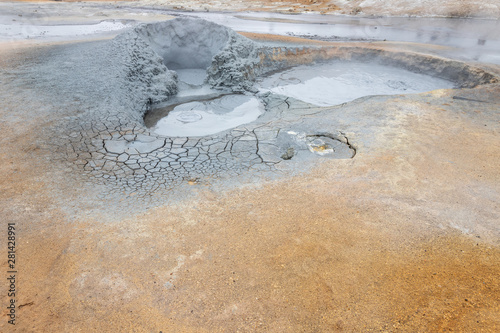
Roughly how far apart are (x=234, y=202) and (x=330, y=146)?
6.12 ft

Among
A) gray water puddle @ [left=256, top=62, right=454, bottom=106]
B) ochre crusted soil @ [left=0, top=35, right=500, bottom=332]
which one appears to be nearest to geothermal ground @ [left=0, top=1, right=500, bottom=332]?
ochre crusted soil @ [left=0, top=35, right=500, bottom=332]

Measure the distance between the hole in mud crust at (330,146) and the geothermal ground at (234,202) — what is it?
35 mm

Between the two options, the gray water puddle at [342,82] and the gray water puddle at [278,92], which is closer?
the gray water puddle at [278,92]

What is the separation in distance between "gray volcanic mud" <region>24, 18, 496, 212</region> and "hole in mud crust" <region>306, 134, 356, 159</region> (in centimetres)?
1

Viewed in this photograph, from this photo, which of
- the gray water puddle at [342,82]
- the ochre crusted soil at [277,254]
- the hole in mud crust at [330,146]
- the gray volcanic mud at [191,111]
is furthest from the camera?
the gray water puddle at [342,82]

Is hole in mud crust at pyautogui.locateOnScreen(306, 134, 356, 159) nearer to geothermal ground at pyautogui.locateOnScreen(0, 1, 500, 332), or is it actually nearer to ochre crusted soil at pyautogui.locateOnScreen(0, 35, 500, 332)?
geothermal ground at pyautogui.locateOnScreen(0, 1, 500, 332)

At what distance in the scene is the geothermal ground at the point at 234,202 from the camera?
Result: 2.12 metres

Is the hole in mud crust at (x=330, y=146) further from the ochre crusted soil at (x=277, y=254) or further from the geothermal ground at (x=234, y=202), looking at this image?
the ochre crusted soil at (x=277, y=254)

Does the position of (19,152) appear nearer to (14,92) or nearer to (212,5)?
(14,92)

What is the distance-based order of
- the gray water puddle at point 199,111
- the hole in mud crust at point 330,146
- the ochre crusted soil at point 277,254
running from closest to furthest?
the ochre crusted soil at point 277,254, the hole in mud crust at point 330,146, the gray water puddle at point 199,111

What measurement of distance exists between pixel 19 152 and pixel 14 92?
221 centimetres

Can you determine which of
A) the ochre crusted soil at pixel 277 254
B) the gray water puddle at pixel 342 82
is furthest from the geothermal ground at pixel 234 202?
the gray water puddle at pixel 342 82

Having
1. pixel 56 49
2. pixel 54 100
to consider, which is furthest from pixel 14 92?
pixel 56 49

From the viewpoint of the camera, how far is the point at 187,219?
9.47 ft
